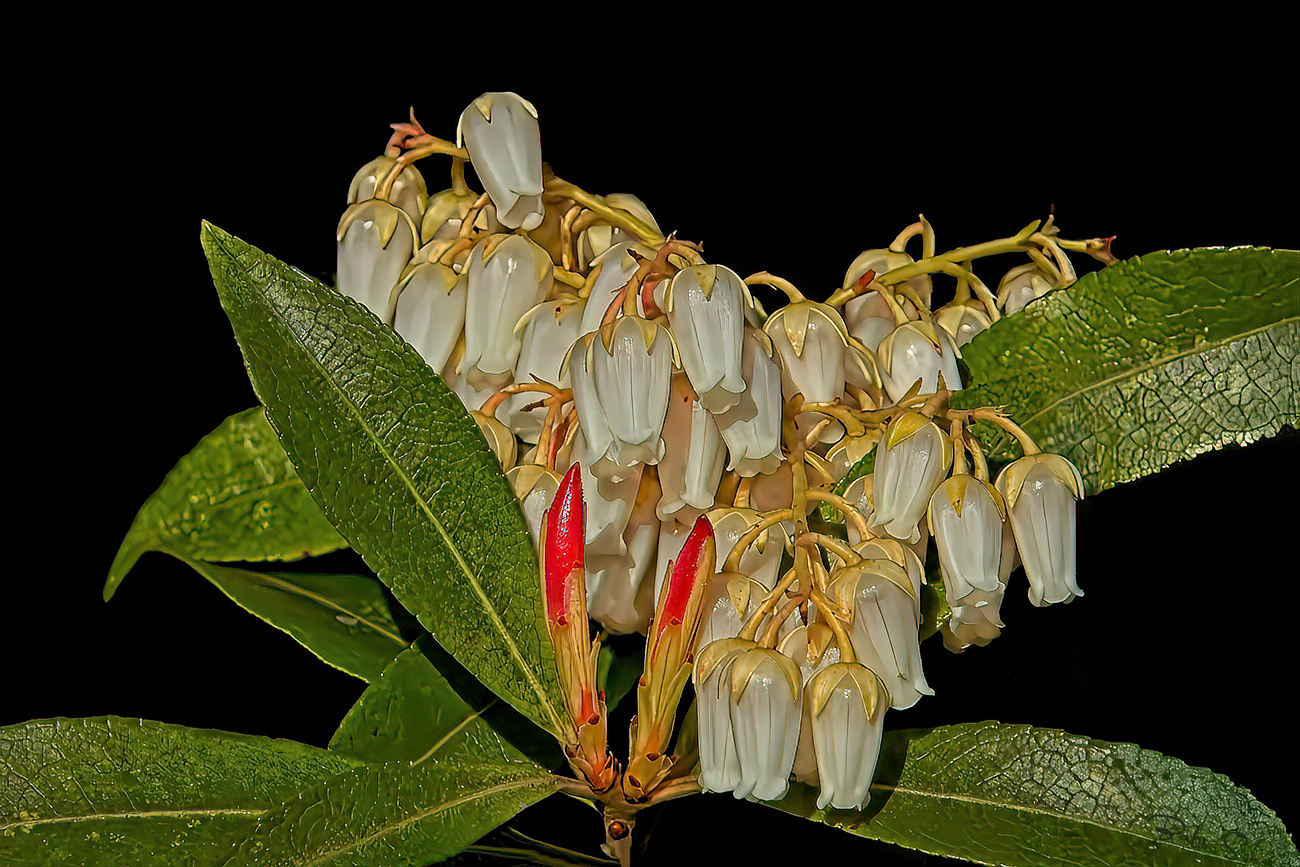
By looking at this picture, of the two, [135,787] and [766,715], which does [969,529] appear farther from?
[135,787]

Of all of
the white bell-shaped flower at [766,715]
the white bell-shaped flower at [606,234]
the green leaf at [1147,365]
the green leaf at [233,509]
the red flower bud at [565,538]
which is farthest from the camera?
the green leaf at [233,509]

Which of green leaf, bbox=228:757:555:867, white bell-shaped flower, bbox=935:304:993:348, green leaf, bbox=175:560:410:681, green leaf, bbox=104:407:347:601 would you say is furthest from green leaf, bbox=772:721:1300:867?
green leaf, bbox=104:407:347:601

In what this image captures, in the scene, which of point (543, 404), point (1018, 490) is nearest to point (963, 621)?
point (1018, 490)

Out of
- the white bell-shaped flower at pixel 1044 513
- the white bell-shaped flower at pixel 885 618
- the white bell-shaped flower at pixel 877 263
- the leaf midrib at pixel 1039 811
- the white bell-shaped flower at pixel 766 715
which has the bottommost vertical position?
the leaf midrib at pixel 1039 811

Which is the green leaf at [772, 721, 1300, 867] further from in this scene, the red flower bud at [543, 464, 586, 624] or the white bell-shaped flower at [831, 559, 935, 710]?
the red flower bud at [543, 464, 586, 624]

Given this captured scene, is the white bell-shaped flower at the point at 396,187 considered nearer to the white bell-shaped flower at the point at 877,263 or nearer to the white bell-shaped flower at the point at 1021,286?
the white bell-shaped flower at the point at 877,263

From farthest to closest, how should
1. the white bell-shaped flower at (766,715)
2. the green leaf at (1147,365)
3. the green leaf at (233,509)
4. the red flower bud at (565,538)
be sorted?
1. the green leaf at (233,509)
2. the green leaf at (1147,365)
3. the red flower bud at (565,538)
4. the white bell-shaped flower at (766,715)

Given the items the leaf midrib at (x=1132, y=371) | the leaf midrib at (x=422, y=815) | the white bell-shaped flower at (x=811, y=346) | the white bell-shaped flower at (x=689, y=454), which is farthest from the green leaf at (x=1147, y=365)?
the leaf midrib at (x=422, y=815)

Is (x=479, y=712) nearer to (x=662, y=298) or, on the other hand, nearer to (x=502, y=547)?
(x=502, y=547)
